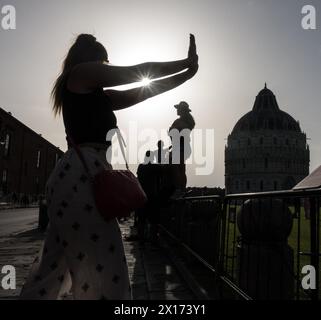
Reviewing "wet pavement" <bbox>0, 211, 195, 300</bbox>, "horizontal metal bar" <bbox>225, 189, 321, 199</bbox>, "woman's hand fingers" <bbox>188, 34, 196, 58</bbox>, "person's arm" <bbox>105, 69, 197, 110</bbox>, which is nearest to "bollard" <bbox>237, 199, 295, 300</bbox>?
"horizontal metal bar" <bbox>225, 189, 321, 199</bbox>

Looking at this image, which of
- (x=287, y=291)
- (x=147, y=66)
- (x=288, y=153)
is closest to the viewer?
(x=147, y=66)

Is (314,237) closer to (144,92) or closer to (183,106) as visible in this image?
(144,92)

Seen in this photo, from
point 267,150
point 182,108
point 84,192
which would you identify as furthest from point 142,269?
point 267,150

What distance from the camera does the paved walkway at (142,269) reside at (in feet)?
14.6

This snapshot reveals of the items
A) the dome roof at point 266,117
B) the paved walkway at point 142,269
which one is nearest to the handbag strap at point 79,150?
the paved walkway at point 142,269

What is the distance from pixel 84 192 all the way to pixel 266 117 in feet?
437

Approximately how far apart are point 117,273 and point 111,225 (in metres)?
0.25

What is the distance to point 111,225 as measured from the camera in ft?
7.45

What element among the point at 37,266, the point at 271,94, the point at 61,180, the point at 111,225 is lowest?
the point at 37,266

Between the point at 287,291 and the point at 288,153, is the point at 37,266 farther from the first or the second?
the point at 288,153

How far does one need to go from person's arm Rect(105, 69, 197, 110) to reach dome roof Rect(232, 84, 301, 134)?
428ft

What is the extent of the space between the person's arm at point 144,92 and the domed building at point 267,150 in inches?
5037

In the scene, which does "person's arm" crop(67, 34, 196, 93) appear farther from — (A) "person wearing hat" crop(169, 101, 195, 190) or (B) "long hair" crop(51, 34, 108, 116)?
(A) "person wearing hat" crop(169, 101, 195, 190)
